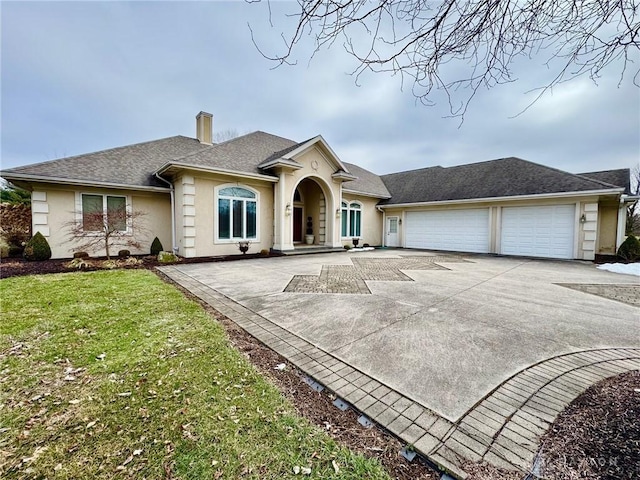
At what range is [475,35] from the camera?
9.10ft

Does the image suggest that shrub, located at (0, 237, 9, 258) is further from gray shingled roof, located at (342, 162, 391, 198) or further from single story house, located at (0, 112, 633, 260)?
gray shingled roof, located at (342, 162, 391, 198)

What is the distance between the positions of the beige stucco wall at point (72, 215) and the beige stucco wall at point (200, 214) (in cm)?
127

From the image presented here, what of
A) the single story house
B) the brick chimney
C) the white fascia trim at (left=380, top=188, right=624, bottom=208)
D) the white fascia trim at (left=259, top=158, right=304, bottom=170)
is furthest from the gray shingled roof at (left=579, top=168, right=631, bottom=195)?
the brick chimney

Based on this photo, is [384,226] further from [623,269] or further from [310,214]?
[623,269]

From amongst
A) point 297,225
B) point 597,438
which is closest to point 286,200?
point 297,225

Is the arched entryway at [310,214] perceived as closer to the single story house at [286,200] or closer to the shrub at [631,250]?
the single story house at [286,200]

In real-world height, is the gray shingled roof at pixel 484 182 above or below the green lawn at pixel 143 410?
above

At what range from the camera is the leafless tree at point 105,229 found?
1004cm

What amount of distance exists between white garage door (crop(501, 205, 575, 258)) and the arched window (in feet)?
42.4

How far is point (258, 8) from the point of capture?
2586 mm

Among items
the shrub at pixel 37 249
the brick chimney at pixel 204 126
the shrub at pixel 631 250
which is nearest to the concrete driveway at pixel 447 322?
the shrub at pixel 37 249

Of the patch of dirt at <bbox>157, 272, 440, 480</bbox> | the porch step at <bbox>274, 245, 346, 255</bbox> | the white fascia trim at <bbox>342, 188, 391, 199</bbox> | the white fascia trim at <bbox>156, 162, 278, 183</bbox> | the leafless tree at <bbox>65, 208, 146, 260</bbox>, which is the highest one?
the white fascia trim at <bbox>156, 162, 278, 183</bbox>

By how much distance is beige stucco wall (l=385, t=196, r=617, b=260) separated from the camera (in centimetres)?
1197

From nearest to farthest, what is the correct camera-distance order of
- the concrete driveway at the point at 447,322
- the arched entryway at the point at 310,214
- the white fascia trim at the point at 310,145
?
the concrete driveway at the point at 447,322 → the white fascia trim at the point at 310,145 → the arched entryway at the point at 310,214
